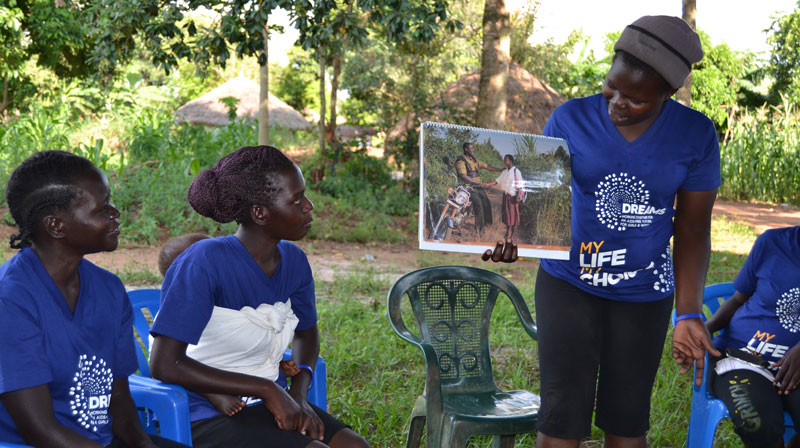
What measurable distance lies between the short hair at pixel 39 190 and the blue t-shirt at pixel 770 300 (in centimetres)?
243

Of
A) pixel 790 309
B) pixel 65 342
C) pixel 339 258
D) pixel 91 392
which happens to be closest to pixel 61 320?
pixel 65 342

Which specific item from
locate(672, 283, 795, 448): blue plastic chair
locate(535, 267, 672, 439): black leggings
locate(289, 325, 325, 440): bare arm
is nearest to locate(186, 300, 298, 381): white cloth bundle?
locate(289, 325, 325, 440): bare arm

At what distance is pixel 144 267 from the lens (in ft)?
21.8

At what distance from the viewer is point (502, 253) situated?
2.06 metres

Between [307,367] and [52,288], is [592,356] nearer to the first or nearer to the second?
[307,367]

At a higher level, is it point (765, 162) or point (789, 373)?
point (765, 162)

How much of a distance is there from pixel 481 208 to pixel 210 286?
0.81 meters

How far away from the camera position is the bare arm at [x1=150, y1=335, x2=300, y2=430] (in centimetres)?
204

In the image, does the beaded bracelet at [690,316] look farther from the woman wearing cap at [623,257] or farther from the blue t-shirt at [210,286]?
the blue t-shirt at [210,286]

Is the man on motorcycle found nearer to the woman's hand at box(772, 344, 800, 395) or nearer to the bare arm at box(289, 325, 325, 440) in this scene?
the bare arm at box(289, 325, 325, 440)

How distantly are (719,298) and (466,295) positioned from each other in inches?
52.6

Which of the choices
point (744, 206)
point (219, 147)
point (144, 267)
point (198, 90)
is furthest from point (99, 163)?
point (198, 90)

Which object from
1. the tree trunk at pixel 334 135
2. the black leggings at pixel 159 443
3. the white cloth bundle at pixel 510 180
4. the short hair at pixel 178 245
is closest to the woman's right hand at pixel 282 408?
the black leggings at pixel 159 443

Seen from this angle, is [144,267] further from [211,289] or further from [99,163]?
[211,289]
